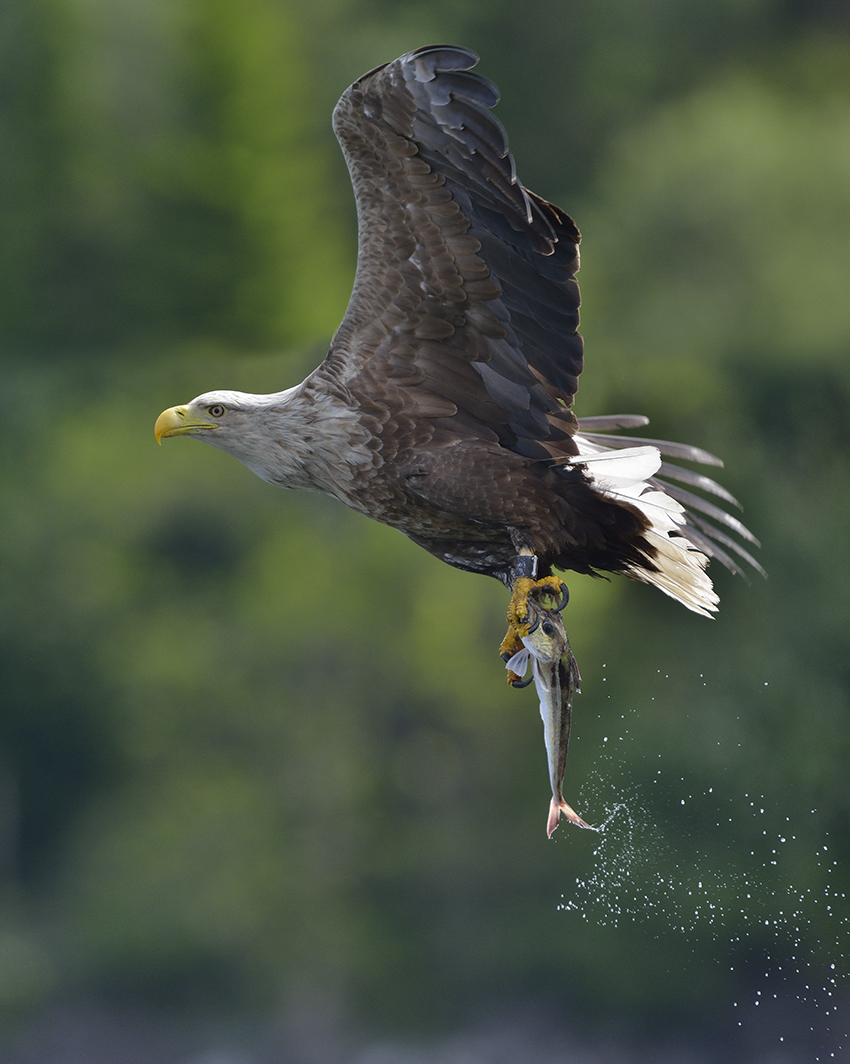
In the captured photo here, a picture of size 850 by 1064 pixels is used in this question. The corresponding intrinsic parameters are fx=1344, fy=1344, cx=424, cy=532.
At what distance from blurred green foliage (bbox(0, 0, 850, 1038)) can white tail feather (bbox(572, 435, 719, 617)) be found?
531 cm

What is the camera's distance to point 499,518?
10.4 feet

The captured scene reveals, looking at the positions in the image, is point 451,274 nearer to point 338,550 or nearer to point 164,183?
point 338,550

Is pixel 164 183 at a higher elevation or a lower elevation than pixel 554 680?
higher

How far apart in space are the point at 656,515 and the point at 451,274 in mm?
762

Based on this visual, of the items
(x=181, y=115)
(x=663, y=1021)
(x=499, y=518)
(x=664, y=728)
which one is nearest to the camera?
(x=499, y=518)

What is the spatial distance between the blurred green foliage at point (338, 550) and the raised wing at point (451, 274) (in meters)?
5.44

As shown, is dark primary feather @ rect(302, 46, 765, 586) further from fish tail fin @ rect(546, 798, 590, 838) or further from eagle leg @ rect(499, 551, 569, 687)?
fish tail fin @ rect(546, 798, 590, 838)

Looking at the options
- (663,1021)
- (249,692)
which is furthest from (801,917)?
(249,692)

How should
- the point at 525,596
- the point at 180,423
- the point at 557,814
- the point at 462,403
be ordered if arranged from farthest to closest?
the point at 180,423 < the point at 462,403 < the point at 525,596 < the point at 557,814

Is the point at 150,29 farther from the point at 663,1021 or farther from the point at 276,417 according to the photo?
the point at 663,1021

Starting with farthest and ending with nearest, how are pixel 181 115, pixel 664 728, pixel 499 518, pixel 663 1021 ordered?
pixel 663 1021, pixel 181 115, pixel 664 728, pixel 499 518

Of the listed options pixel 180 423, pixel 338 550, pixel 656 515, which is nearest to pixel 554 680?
pixel 656 515

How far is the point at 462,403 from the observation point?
3273 mm

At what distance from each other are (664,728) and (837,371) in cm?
275
